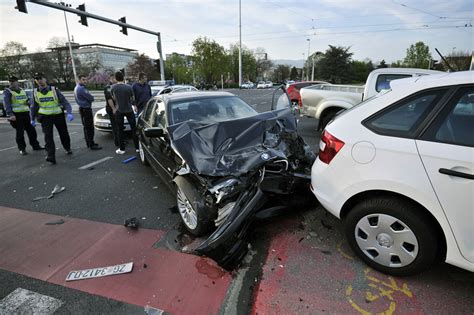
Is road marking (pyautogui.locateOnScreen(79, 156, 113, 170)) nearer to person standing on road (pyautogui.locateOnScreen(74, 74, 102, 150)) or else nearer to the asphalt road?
the asphalt road

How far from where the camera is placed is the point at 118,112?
6.36 metres

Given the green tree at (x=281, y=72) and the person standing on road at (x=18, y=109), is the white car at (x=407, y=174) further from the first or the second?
the green tree at (x=281, y=72)

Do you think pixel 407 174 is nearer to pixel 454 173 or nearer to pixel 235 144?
pixel 454 173

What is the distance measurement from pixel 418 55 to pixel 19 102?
203ft

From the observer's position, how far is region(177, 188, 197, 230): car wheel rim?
115 inches

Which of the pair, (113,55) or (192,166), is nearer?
(192,166)

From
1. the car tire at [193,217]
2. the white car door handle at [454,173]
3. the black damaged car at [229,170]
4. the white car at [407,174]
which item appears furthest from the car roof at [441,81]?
the car tire at [193,217]

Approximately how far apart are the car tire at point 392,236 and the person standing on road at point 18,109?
7.86 m

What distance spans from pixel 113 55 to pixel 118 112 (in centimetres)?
9111

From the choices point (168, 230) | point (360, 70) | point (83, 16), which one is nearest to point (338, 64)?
point (360, 70)

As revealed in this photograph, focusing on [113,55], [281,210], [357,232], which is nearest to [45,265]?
[281,210]

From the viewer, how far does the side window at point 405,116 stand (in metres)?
1.99

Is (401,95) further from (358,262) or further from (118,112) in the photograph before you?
(118,112)

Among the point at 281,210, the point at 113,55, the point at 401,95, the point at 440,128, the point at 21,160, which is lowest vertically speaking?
the point at 21,160
